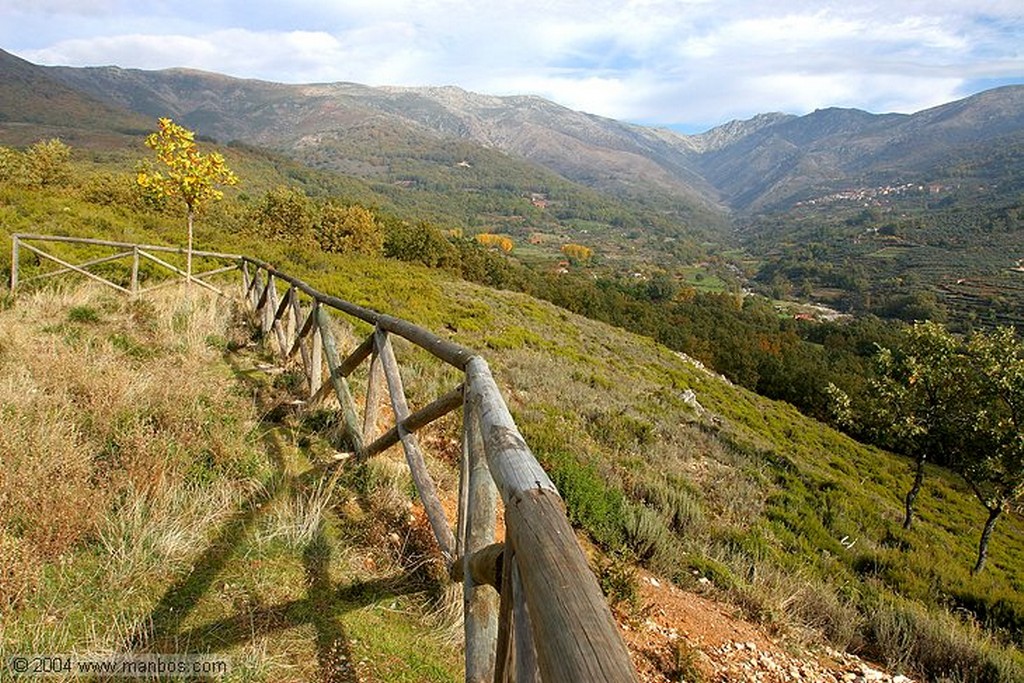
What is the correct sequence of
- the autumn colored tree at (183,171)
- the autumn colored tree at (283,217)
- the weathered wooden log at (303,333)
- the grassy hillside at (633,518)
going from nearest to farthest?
1. the grassy hillside at (633,518)
2. the weathered wooden log at (303,333)
3. the autumn colored tree at (183,171)
4. the autumn colored tree at (283,217)

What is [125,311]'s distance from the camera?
6.97m

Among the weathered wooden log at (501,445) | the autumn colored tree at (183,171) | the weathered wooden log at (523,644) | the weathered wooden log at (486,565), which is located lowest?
the weathered wooden log at (486,565)

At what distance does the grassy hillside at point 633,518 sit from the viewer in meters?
2.44

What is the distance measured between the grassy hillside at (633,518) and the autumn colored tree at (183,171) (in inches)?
143

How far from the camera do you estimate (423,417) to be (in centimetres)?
299

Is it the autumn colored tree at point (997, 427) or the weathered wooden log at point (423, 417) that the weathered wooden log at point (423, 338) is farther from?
the autumn colored tree at point (997, 427)

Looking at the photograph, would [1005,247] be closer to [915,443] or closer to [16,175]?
[915,443]

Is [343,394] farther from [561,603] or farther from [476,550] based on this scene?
[561,603]

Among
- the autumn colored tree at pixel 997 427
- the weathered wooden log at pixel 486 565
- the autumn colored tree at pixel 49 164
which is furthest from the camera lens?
the autumn colored tree at pixel 49 164

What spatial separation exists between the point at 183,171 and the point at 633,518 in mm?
10443

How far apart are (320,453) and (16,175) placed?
3867cm

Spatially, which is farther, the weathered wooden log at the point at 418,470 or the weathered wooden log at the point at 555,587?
the weathered wooden log at the point at 418,470

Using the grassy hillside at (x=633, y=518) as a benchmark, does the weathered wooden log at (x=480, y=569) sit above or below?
above

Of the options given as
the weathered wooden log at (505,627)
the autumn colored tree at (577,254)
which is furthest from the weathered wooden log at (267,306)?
the autumn colored tree at (577,254)
